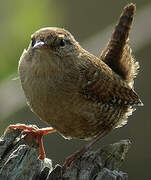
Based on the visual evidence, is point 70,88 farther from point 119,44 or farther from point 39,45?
point 119,44

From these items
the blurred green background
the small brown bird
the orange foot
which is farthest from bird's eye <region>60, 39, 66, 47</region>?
the orange foot

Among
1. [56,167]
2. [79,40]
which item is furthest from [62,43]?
[79,40]

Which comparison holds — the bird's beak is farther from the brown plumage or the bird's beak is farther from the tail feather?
the tail feather

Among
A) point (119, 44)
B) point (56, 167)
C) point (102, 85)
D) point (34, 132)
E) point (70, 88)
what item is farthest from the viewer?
point (119, 44)

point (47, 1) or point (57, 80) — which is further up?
point (47, 1)

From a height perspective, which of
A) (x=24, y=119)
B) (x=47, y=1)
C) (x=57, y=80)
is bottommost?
(x=24, y=119)

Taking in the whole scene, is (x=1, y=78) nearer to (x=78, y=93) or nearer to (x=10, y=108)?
(x=78, y=93)

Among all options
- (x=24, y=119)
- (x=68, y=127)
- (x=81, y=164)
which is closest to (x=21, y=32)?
(x=68, y=127)

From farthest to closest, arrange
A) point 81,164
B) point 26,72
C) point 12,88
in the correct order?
point 12,88 → point 26,72 → point 81,164
